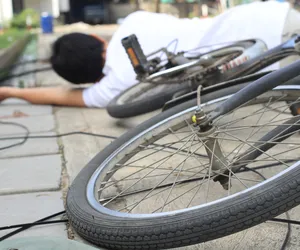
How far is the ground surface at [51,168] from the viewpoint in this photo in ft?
4.43

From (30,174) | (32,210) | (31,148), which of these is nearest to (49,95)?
(31,148)

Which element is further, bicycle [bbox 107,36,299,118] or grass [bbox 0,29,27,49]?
grass [bbox 0,29,27,49]

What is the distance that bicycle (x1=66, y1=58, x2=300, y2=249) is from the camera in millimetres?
1090

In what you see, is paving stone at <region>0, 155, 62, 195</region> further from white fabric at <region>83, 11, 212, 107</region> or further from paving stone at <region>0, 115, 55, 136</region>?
white fabric at <region>83, 11, 212, 107</region>

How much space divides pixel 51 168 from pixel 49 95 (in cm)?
146

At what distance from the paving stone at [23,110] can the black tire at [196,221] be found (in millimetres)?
1993

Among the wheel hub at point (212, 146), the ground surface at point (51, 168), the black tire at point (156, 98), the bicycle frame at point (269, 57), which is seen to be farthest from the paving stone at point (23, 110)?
the wheel hub at point (212, 146)

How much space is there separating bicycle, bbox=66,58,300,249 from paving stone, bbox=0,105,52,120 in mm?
1521

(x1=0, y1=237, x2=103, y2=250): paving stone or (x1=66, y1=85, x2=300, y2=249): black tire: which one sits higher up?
(x1=66, y1=85, x2=300, y2=249): black tire

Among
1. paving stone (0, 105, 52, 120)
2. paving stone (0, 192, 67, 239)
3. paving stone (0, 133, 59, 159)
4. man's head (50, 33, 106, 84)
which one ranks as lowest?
paving stone (0, 105, 52, 120)

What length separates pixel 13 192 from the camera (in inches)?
70.6

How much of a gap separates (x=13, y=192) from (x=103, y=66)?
149cm

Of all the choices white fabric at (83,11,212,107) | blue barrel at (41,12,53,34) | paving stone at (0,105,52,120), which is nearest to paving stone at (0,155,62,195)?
white fabric at (83,11,212,107)

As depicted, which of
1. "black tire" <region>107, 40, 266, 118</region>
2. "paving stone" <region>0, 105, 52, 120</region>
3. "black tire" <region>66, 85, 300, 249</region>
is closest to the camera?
"black tire" <region>66, 85, 300, 249</region>
